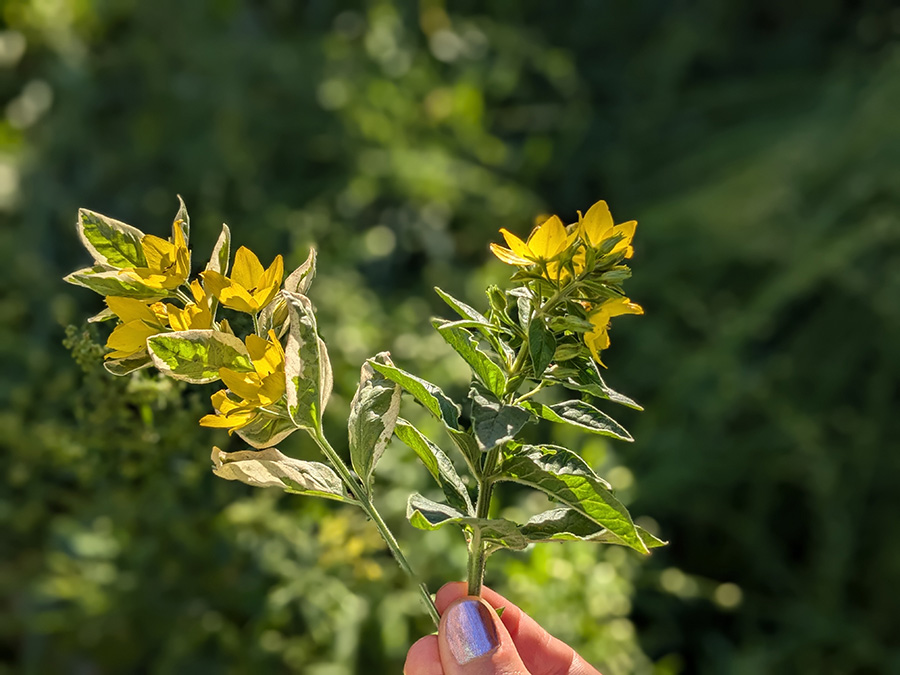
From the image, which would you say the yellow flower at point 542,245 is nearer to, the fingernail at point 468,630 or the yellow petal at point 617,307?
the yellow petal at point 617,307

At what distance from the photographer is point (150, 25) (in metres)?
1.81

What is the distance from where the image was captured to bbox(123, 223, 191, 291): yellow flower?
40 cm

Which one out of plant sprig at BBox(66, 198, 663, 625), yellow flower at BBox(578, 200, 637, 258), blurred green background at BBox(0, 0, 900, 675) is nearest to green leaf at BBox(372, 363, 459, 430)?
plant sprig at BBox(66, 198, 663, 625)

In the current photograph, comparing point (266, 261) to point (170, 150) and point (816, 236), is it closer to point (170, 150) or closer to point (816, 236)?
point (170, 150)

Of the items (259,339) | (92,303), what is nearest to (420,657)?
(259,339)

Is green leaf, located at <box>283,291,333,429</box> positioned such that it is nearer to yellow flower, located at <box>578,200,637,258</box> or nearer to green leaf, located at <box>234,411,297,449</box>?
green leaf, located at <box>234,411,297,449</box>

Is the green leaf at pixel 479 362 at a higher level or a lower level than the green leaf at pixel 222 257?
lower

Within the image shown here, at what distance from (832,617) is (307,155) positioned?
1408 mm

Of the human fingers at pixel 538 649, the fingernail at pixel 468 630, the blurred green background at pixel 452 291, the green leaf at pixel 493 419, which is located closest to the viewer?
the green leaf at pixel 493 419

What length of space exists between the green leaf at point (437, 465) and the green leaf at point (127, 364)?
0.44ft

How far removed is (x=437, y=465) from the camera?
431mm

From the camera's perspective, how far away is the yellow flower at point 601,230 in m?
0.38

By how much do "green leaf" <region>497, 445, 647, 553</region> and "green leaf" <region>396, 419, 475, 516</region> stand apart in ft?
0.15

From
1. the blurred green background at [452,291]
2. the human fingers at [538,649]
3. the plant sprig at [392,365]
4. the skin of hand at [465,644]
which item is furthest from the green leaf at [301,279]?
the blurred green background at [452,291]
